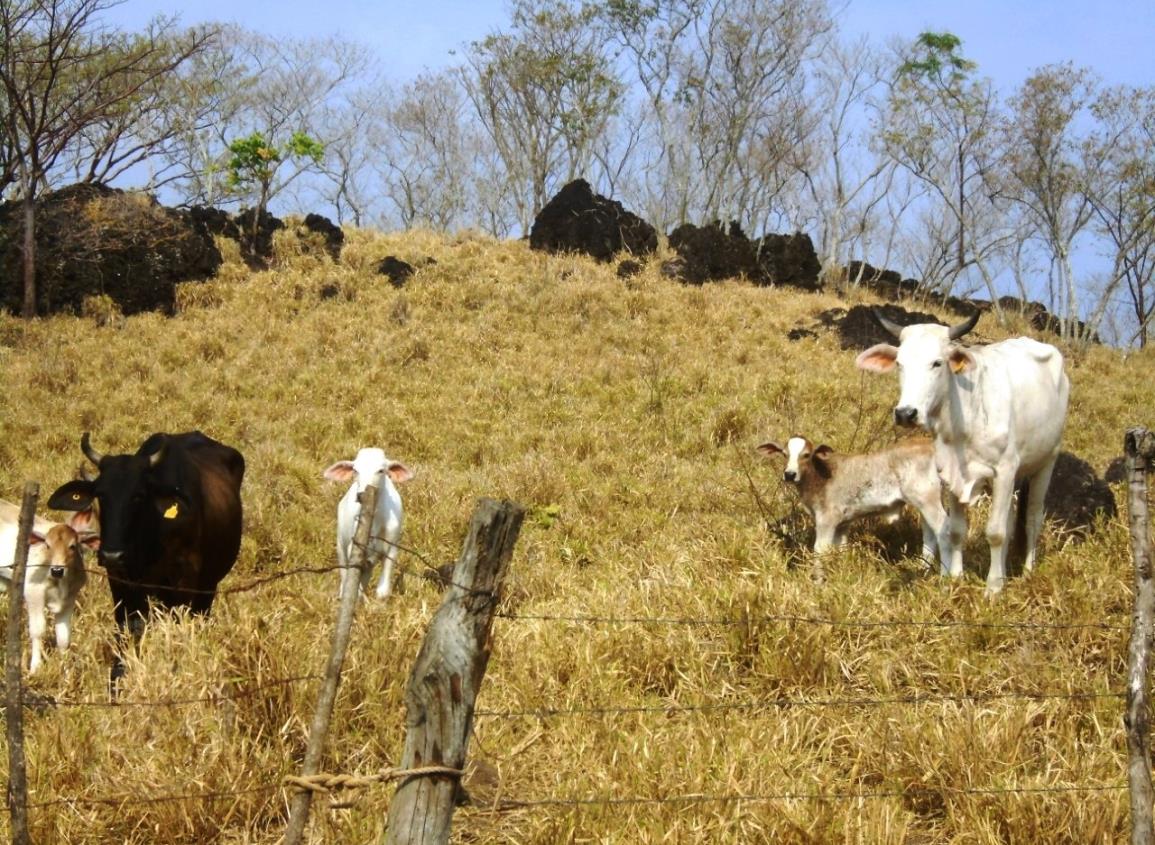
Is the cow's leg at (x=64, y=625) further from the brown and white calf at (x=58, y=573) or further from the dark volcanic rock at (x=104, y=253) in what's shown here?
the dark volcanic rock at (x=104, y=253)

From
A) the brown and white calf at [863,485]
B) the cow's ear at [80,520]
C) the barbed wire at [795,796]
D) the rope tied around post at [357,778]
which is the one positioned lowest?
the barbed wire at [795,796]

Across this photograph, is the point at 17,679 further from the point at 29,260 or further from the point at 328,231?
the point at 328,231

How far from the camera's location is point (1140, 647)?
3656 mm

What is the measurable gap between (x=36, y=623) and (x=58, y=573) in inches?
12.4

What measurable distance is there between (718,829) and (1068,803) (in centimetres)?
136

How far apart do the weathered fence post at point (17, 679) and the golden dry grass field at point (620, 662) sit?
16.8 inches

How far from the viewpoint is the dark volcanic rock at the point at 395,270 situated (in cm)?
1975

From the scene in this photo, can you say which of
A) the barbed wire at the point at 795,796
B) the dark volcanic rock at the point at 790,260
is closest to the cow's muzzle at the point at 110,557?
the barbed wire at the point at 795,796

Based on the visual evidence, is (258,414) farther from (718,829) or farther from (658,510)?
(718,829)

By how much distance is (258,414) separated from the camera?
14.0 metres

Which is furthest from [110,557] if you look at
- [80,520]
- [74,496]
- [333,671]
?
[333,671]

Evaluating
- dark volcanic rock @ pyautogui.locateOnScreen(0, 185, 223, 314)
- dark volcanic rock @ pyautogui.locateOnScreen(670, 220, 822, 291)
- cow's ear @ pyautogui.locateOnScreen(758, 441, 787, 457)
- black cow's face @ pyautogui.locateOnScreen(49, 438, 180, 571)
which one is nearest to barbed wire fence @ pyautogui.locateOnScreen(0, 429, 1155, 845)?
black cow's face @ pyautogui.locateOnScreen(49, 438, 180, 571)

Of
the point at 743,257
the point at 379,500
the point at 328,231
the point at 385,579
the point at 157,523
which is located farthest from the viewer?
the point at 743,257

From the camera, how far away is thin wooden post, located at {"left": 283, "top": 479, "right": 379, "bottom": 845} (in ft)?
10.6
